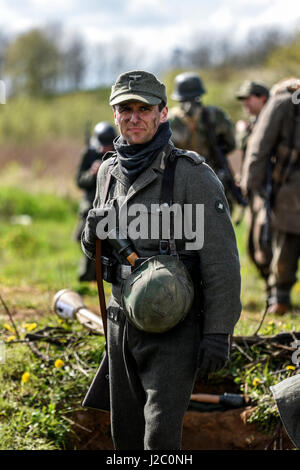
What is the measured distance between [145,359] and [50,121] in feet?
92.6

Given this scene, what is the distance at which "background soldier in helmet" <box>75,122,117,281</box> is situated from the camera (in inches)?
297

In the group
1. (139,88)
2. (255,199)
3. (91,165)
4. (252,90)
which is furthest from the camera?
(91,165)

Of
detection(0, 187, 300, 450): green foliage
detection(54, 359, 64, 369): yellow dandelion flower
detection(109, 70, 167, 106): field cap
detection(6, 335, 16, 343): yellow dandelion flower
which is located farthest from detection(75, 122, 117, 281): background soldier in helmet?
detection(109, 70, 167, 106): field cap

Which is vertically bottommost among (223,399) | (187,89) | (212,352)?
(223,399)

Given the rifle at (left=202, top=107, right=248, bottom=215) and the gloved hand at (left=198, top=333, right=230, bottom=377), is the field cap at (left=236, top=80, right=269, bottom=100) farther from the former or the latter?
the gloved hand at (left=198, top=333, right=230, bottom=377)

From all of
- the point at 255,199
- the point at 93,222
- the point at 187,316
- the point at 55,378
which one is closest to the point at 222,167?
the point at 255,199

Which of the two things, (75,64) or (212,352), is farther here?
(75,64)

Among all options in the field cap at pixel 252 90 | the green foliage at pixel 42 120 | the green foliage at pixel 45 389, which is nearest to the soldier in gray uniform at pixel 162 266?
the green foliage at pixel 45 389

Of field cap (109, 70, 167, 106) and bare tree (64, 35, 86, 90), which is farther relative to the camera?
bare tree (64, 35, 86, 90)

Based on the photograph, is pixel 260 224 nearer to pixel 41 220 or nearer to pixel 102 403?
pixel 102 403

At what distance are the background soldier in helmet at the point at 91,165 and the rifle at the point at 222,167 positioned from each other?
4.50 feet

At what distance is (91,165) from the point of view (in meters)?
7.79

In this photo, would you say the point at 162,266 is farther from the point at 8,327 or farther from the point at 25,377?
the point at 8,327

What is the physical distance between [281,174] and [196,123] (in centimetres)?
109
